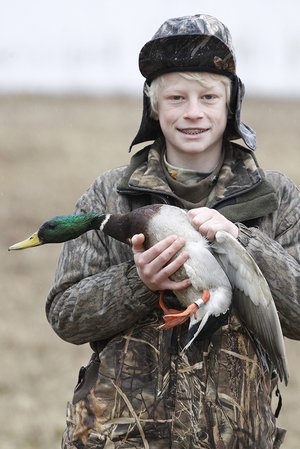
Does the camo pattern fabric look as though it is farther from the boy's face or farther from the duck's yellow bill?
the boy's face

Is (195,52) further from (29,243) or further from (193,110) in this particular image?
(29,243)

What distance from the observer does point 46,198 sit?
16062 millimetres

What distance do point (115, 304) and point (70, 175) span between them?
14381 millimetres

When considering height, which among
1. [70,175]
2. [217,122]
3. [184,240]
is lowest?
[70,175]

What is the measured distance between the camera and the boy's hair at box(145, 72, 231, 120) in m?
3.50

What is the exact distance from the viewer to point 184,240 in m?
3.19

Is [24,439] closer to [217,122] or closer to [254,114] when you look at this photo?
[217,122]

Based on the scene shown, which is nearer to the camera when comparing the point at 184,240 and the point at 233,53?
the point at 184,240

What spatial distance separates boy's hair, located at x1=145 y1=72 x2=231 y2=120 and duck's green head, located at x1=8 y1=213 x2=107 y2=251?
1.62 ft

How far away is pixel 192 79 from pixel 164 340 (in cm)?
90

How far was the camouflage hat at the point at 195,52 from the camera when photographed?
3.52 metres

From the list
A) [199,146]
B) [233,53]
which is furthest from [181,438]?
[233,53]

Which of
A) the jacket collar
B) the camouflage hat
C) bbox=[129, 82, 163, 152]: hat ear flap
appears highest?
the camouflage hat

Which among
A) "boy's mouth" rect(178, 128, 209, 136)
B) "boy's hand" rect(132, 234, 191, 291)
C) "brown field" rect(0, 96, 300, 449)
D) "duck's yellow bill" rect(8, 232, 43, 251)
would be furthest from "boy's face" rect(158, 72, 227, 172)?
"brown field" rect(0, 96, 300, 449)
